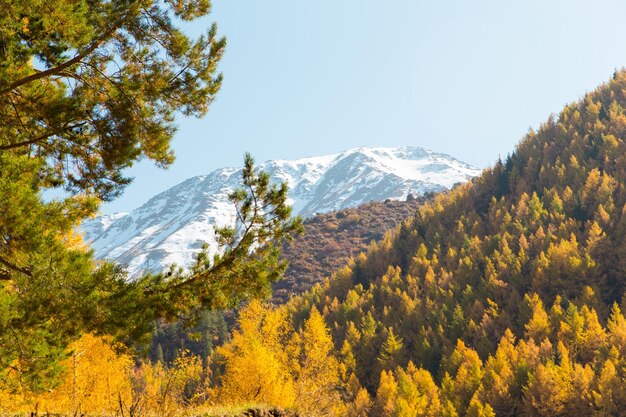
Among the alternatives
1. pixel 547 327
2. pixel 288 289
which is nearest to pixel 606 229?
pixel 547 327

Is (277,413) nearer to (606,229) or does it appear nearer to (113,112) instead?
(113,112)

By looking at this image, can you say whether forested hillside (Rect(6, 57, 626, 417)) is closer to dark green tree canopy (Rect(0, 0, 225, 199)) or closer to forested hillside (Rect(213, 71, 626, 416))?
forested hillside (Rect(213, 71, 626, 416))

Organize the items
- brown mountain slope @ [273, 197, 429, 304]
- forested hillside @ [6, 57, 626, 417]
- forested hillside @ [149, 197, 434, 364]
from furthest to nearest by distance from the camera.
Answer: brown mountain slope @ [273, 197, 429, 304] < forested hillside @ [149, 197, 434, 364] < forested hillside @ [6, 57, 626, 417]

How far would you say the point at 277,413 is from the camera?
11789mm

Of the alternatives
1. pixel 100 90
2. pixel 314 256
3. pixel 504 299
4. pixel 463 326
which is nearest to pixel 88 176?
pixel 100 90

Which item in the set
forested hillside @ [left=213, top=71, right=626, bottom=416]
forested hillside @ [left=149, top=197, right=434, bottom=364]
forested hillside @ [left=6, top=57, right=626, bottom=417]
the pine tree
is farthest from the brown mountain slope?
the pine tree

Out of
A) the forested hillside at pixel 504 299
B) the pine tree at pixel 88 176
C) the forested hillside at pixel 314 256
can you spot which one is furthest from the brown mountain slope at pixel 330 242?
the pine tree at pixel 88 176

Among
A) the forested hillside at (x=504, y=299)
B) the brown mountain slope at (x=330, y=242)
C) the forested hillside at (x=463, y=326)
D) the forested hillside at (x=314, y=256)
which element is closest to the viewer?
the forested hillside at (x=463, y=326)

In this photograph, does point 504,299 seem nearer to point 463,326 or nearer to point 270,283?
point 463,326

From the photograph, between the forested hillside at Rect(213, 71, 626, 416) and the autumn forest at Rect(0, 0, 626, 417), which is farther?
the forested hillside at Rect(213, 71, 626, 416)

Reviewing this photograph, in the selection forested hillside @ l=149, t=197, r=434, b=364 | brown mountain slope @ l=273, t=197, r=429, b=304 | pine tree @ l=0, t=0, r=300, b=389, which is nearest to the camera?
pine tree @ l=0, t=0, r=300, b=389

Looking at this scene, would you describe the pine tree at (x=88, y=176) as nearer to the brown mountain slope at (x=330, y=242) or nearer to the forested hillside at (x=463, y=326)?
the forested hillside at (x=463, y=326)

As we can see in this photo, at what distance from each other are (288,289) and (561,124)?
8590cm

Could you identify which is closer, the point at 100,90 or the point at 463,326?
the point at 100,90
